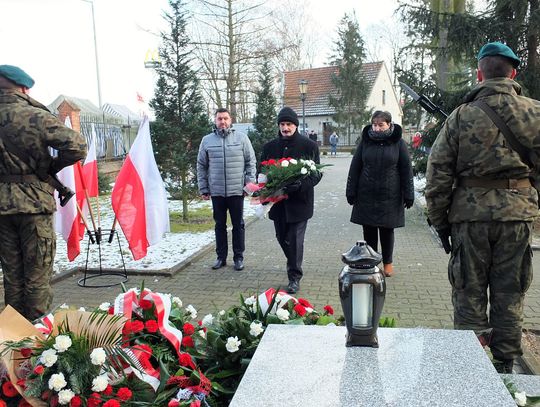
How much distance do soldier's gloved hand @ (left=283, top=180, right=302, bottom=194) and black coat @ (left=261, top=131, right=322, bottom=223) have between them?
5 cm

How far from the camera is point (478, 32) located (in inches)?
355

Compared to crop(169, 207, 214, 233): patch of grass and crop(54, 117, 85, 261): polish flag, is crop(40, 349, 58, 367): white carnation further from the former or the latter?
crop(169, 207, 214, 233): patch of grass

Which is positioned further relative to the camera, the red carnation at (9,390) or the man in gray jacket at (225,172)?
the man in gray jacket at (225,172)

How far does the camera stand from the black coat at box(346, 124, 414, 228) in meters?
5.69

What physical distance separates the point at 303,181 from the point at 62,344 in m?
3.49

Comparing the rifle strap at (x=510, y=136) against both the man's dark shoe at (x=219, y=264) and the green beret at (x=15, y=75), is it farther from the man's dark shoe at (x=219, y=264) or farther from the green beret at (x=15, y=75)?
the man's dark shoe at (x=219, y=264)

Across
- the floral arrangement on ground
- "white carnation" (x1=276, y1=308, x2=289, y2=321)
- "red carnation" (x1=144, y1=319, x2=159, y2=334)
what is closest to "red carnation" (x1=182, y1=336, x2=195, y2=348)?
the floral arrangement on ground

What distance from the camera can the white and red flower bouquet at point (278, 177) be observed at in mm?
5230

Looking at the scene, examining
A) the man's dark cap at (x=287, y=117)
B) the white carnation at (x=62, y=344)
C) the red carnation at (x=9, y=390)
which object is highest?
the man's dark cap at (x=287, y=117)

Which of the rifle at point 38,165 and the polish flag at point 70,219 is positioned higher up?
the rifle at point 38,165

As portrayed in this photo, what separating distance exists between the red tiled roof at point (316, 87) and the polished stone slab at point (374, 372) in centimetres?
4115

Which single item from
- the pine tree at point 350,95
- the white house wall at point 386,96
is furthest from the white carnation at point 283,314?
the white house wall at point 386,96

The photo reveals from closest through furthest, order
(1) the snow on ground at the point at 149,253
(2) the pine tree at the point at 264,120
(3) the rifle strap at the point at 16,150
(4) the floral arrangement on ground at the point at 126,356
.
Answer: (4) the floral arrangement on ground at the point at 126,356 → (3) the rifle strap at the point at 16,150 → (1) the snow on ground at the point at 149,253 → (2) the pine tree at the point at 264,120

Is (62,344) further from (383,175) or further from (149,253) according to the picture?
(149,253)
